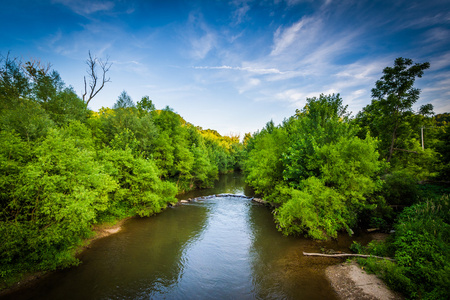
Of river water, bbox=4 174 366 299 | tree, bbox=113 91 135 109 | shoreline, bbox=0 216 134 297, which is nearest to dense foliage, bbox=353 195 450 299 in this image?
river water, bbox=4 174 366 299

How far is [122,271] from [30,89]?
2368 cm

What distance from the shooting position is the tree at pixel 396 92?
2172 centimetres

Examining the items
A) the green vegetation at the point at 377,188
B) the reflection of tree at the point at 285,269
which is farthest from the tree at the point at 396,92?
the reflection of tree at the point at 285,269

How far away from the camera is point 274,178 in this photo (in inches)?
1027

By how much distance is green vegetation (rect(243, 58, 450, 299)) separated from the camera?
33.2ft

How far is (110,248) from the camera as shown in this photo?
15898mm

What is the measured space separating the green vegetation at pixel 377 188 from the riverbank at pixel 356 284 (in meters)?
0.59

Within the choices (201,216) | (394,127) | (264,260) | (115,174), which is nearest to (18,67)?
(115,174)

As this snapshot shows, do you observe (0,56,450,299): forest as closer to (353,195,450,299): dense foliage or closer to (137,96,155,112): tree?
(353,195,450,299): dense foliage

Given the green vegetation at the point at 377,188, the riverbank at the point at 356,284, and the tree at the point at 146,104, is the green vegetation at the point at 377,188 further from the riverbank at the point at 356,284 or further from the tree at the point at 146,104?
the tree at the point at 146,104

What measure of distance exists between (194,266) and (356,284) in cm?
1060

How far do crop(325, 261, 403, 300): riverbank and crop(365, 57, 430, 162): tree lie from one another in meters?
19.3

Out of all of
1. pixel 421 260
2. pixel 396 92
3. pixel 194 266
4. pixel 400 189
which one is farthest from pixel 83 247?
pixel 396 92

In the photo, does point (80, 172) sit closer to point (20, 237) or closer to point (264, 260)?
point (20, 237)
